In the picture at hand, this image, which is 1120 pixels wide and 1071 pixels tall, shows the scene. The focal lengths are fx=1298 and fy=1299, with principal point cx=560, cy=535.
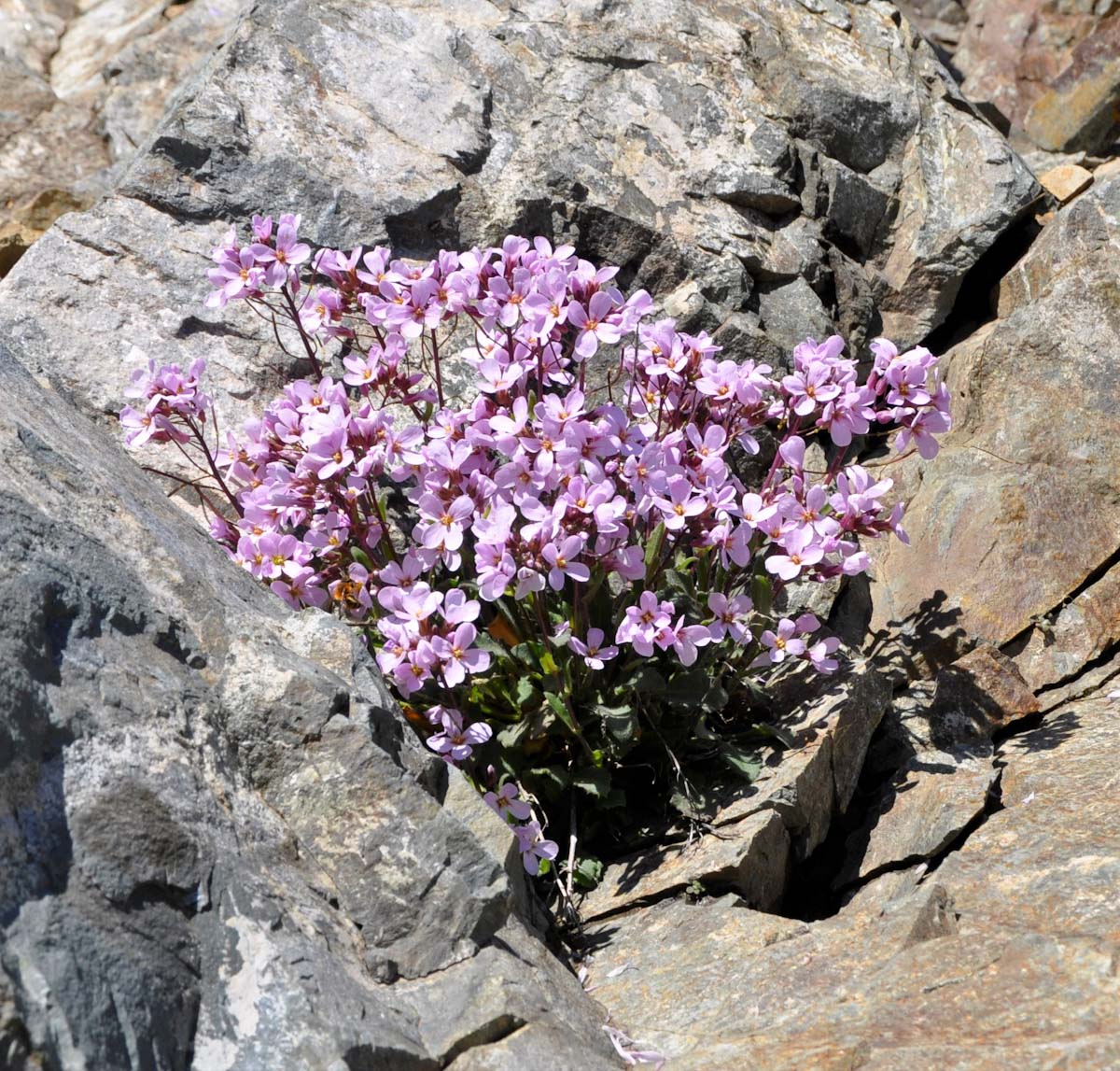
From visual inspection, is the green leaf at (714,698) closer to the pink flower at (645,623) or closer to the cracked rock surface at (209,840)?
the pink flower at (645,623)

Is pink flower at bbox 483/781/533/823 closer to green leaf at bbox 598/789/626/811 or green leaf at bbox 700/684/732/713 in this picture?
green leaf at bbox 598/789/626/811

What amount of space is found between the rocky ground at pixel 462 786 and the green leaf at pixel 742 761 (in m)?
0.05

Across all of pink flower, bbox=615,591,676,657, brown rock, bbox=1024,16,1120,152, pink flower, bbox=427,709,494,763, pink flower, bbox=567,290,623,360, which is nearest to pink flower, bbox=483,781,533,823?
pink flower, bbox=427,709,494,763

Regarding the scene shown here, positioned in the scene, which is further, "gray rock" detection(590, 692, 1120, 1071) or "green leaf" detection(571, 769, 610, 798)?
→ "green leaf" detection(571, 769, 610, 798)

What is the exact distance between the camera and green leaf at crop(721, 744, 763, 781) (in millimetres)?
3807

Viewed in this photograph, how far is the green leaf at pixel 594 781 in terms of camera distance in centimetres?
371

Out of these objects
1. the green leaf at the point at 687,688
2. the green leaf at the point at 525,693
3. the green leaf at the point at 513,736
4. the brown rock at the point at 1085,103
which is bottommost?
the green leaf at the point at 513,736

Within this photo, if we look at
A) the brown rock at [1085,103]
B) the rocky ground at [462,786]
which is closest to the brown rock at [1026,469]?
the rocky ground at [462,786]

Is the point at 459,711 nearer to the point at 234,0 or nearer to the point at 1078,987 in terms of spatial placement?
the point at 1078,987

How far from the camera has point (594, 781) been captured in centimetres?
373

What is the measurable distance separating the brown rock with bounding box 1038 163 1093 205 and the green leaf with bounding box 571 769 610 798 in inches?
156

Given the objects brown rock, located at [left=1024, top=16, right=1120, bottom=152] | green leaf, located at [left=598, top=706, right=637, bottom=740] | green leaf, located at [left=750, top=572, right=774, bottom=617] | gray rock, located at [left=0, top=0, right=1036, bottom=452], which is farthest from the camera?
brown rock, located at [left=1024, top=16, right=1120, bottom=152]

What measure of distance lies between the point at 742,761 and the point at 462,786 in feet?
3.16

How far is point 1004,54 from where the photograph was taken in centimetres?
886
